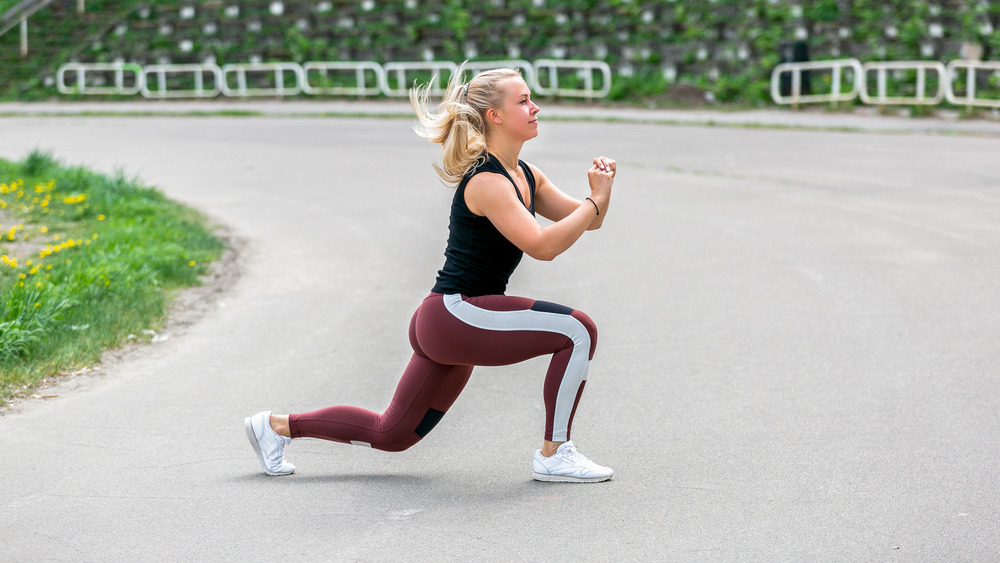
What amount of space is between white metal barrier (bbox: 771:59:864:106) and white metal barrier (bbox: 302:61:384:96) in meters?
10.3

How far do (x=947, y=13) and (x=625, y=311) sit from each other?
1854cm

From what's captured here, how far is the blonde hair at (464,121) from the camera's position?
15.4 ft

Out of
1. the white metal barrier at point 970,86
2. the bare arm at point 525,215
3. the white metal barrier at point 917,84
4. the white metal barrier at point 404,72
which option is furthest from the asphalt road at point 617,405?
the white metal barrier at point 404,72

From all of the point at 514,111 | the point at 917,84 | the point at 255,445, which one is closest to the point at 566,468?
the point at 255,445

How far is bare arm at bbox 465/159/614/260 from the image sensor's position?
15.0 feet

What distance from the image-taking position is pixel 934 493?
15.6 ft

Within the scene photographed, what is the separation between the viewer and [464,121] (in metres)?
4.73

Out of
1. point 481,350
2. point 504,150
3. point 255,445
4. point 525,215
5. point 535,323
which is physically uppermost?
point 504,150

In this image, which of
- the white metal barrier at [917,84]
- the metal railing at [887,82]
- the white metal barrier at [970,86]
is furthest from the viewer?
the white metal barrier at [917,84]

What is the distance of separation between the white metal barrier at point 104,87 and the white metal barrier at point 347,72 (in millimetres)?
4772

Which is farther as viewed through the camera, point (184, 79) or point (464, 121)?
point (184, 79)

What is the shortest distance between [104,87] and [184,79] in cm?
224

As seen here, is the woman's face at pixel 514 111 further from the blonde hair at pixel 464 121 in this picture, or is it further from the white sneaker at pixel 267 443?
the white sneaker at pixel 267 443

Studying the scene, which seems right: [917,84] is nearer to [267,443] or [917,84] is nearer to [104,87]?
[267,443]
